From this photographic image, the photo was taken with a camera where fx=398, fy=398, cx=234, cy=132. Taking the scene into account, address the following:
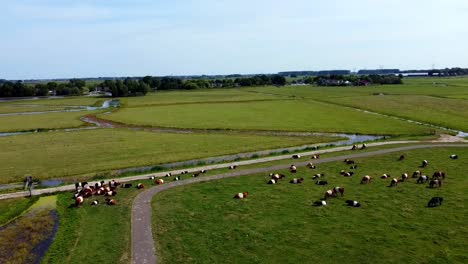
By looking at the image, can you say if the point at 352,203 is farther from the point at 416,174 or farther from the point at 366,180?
the point at 416,174

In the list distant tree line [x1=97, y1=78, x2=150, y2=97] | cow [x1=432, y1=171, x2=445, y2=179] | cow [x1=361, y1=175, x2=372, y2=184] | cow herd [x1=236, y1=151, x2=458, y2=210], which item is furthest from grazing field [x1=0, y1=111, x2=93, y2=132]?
distant tree line [x1=97, y1=78, x2=150, y2=97]

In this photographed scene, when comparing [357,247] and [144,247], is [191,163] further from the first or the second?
[357,247]

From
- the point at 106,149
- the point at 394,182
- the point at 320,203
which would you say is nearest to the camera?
the point at 320,203

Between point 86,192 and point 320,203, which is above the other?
point 86,192

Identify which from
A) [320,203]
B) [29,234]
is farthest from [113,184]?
[320,203]

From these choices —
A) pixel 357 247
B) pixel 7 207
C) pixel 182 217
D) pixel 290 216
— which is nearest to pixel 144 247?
pixel 182 217
